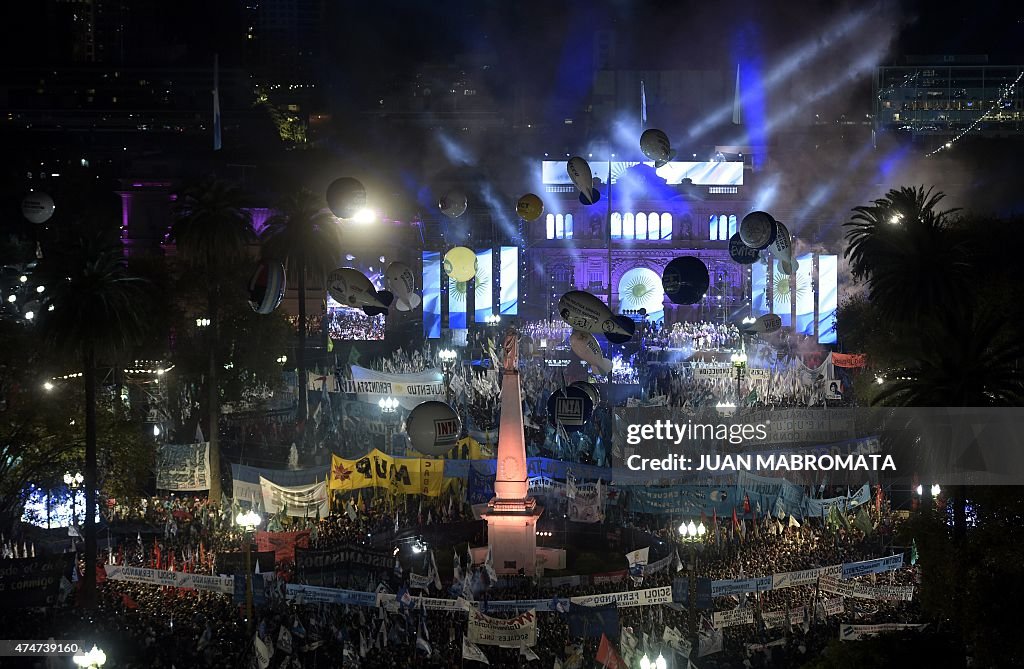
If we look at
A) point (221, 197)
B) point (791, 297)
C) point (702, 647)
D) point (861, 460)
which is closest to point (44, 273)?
point (221, 197)

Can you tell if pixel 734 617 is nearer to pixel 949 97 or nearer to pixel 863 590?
pixel 863 590

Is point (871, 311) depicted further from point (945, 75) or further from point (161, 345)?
point (945, 75)

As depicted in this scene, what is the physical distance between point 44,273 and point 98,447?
203 inches

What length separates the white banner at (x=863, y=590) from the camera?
2167 cm

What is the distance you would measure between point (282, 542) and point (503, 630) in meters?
6.27

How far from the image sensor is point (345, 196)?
29219 millimetres

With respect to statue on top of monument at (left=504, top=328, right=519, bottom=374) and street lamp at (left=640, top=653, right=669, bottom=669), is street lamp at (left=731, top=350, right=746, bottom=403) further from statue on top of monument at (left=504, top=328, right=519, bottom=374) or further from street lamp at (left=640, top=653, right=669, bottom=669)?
street lamp at (left=640, top=653, right=669, bottom=669)

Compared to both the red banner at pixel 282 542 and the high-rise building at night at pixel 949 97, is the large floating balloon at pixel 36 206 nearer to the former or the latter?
the red banner at pixel 282 542

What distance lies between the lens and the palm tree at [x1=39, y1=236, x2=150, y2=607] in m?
26.3

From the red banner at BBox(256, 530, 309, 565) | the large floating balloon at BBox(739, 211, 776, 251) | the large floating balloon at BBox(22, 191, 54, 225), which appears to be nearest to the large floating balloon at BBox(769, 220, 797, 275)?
the large floating balloon at BBox(739, 211, 776, 251)

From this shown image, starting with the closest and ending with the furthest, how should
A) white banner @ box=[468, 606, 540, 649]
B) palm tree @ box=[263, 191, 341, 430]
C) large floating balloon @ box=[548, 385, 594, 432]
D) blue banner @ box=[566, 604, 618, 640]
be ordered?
white banner @ box=[468, 606, 540, 649] < blue banner @ box=[566, 604, 618, 640] < large floating balloon @ box=[548, 385, 594, 432] < palm tree @ box=[263, 191, 341, 430]

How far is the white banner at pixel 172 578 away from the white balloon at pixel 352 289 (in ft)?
29.0

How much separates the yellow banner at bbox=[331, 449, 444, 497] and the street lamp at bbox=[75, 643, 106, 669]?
899 cm

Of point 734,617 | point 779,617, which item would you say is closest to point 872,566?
point 779,617
